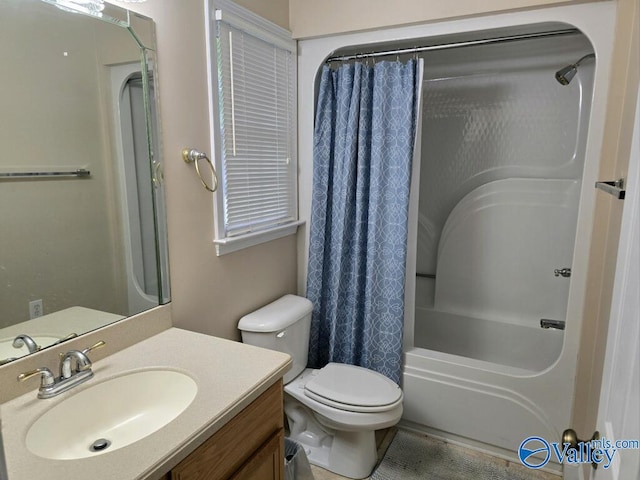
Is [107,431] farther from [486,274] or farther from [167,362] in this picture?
[486,274]

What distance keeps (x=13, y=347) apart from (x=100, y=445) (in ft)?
1.17

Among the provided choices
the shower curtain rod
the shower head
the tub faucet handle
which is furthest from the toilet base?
the shower head

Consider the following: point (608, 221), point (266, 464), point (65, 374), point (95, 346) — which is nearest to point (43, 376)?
point (65, 374)

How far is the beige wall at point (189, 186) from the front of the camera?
1.54m

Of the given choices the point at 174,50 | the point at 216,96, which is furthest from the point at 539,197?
the point at 174,50

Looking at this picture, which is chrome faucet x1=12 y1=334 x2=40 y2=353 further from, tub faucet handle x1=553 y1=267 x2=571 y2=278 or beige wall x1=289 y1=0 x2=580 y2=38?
tub faucet handle x1=553 y1=267 x2=571 y2=278

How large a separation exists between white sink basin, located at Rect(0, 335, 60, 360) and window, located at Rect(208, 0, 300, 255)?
0.73 m

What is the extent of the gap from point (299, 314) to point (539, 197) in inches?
64.8

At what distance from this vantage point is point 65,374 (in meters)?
1.20

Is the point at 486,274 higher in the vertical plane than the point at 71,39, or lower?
lower

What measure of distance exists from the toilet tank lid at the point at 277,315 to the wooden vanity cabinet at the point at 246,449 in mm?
584

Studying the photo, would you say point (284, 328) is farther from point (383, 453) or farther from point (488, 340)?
point (488, 340)

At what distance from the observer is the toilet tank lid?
193 cm

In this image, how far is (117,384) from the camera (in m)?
1.26
